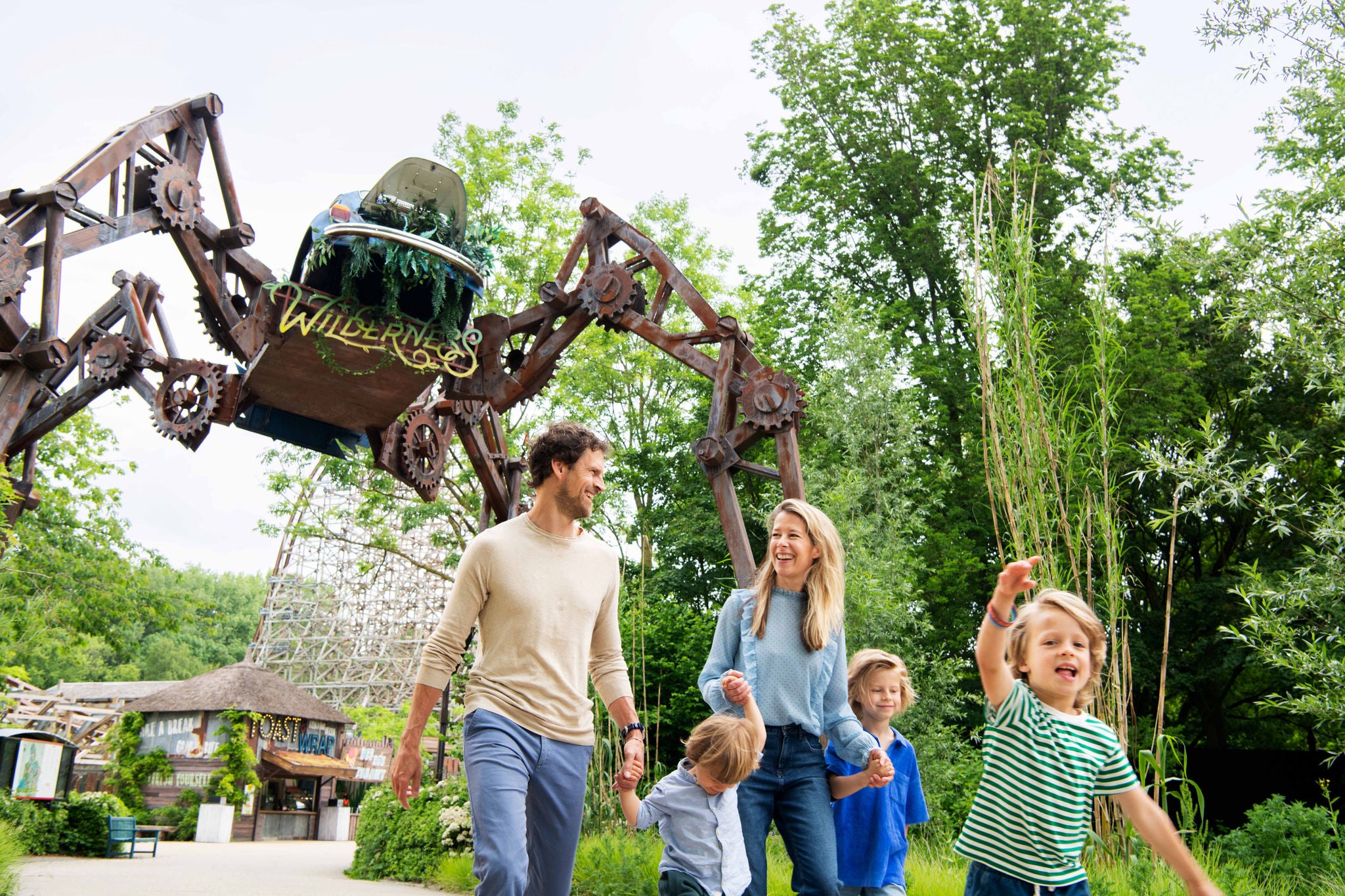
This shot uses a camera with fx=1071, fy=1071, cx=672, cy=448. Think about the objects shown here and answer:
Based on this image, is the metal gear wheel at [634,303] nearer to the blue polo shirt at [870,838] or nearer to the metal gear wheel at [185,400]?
the metal gear wheel at [185,400]

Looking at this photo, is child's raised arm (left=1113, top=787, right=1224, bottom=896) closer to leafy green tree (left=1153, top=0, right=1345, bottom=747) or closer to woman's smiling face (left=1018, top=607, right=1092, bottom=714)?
woman's smiling face (left=1018, top=607, right=1092, bottom=714)

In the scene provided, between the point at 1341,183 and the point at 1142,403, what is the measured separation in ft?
27.6

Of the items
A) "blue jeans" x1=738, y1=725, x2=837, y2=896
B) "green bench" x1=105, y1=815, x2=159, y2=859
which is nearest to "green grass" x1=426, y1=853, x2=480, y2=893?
"blue jeans" x1=738, y1=725, x2=837, y2=896

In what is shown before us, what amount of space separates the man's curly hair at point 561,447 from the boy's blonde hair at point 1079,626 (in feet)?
4.07

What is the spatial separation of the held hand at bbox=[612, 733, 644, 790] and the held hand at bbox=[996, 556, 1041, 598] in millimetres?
1258

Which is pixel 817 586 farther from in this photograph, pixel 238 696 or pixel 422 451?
pixel 238 696

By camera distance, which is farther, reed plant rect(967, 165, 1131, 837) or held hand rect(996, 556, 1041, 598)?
reed plant rect(967, 165, 1131, 837)

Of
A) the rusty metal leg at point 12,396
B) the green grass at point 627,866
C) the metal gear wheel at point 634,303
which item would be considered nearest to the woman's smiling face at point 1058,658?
the green grass at point 627,866

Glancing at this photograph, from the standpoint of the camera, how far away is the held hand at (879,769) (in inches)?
128

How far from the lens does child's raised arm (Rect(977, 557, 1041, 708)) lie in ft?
7.36

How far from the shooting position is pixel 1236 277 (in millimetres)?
8188

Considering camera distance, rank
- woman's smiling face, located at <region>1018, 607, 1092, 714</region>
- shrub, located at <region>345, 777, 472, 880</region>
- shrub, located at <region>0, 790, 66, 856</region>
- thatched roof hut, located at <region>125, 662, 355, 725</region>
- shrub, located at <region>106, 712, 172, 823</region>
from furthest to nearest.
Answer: thatched roof hut, located at <region>125, 662, 355, 725</region> < shrub, located at <region>106, 712, 172, 823</region> < shrub, located at <region>0, 790, 66, 856</region> < shrub, located at <region>345, 777, 472, 880</region> < woman's smiling face, located at <region>1018, 607, 1092, 714</region>

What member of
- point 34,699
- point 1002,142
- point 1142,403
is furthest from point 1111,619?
point 34,699

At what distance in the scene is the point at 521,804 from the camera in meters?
2.81
